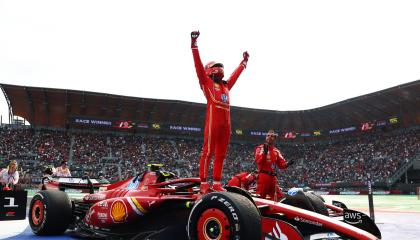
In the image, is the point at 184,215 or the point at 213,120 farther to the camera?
the point at 213,120

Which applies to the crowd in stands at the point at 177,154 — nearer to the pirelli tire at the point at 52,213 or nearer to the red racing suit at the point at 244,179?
the pirelli tire at the point at 52,213

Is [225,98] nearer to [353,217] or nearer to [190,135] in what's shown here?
[353,217]

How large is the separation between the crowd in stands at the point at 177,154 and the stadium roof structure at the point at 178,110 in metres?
2.04

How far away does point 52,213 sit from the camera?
6.25 m

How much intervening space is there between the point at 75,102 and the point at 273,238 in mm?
35712

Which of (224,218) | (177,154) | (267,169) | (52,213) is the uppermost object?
(177,154)

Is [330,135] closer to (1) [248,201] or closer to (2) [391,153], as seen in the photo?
(2) [391,153]

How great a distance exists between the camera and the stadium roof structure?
1405 inches

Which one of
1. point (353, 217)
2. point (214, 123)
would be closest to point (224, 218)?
point (214, 123)

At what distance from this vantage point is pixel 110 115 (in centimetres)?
3988

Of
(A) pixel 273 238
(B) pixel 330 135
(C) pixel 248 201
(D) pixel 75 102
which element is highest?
(D) pixel 75 102

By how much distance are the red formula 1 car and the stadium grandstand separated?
27.1 metres

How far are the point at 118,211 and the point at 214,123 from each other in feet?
5.39

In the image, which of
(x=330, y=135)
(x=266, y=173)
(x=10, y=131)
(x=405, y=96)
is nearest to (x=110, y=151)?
(x=10, y=131)
